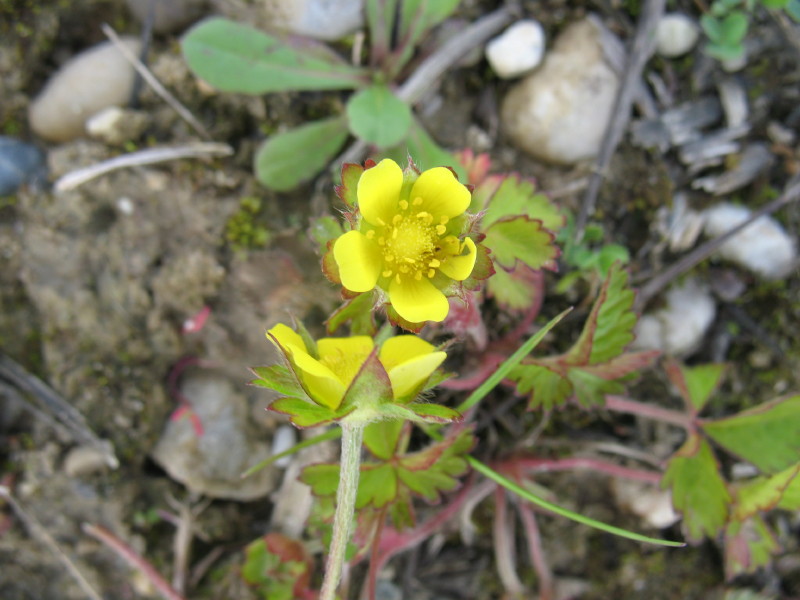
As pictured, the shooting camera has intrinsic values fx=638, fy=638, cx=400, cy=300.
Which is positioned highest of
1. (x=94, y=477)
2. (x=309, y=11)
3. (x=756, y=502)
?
(x=309, y=11)

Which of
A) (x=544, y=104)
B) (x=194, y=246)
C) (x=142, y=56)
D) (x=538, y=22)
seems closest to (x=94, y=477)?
(x=194, y=246)

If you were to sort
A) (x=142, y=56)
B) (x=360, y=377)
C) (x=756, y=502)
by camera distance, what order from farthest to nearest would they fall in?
(x=142, y=56) < (x=756, y=502) < (x=360, y=377)

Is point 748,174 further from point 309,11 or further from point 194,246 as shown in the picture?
point 194,246

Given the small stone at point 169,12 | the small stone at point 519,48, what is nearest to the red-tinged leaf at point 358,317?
the small stone at point 519,48

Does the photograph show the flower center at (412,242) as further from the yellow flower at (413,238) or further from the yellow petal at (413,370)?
the yellow petal at (413,370)

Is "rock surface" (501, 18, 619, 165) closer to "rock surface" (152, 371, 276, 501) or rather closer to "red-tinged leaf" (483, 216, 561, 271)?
"red-tinged leaf" (483, 216, 561, 271)

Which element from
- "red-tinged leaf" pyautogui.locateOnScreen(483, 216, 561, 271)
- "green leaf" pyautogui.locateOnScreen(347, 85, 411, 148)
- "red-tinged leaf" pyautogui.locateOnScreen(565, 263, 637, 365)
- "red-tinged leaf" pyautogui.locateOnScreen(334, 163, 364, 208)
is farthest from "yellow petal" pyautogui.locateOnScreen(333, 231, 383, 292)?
"green leaf" pyautogui.locateOnScreen(347, 85, 411, 148)
